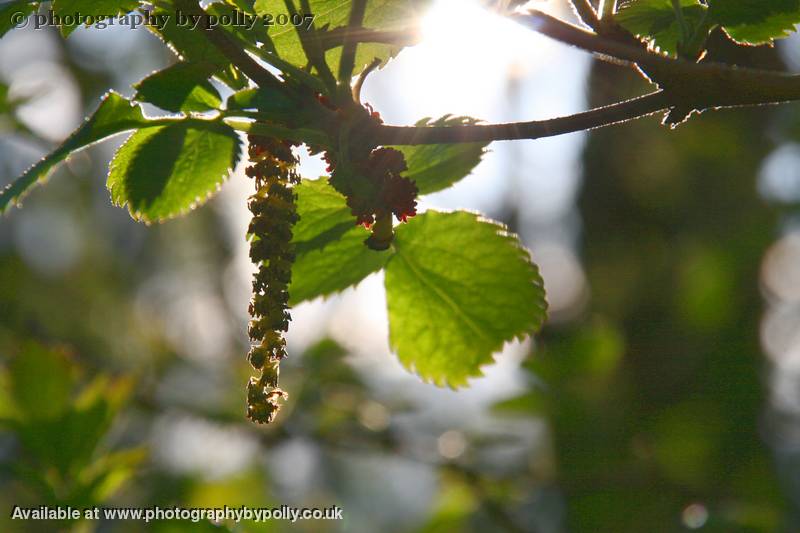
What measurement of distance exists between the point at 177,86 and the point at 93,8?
106 mm

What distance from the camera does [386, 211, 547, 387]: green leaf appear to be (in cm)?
90

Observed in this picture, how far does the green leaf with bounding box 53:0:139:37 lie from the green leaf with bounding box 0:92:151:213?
0.27ft

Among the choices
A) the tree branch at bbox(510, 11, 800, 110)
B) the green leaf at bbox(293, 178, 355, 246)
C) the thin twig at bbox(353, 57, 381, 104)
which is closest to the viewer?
the tree branch at bbox(510, 11, 800, 110)

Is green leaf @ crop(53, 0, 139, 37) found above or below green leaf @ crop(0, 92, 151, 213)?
above

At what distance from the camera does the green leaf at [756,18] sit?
0.70 metres

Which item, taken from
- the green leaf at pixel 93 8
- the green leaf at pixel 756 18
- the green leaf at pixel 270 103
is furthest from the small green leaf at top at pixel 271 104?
the green leaf at pixel 756 18

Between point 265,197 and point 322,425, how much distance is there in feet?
4.63

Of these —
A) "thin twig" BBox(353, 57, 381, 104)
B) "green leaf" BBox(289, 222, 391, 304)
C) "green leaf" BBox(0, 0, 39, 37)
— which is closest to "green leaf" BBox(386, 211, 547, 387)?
"green leaf" BBox(289, 222, 391, 304)

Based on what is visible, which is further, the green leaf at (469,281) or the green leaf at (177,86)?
the green leaf at (469,281)

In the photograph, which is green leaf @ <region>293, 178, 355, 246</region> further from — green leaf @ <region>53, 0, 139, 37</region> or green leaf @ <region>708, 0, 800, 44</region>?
green leaf @ <region>708, 0, 800, 44</region>

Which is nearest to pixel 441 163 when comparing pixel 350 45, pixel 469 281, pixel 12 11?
pixel 469 281

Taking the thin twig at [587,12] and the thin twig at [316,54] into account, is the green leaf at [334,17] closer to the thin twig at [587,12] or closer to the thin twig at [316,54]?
the thin twig at [316,54]

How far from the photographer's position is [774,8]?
0.75 m

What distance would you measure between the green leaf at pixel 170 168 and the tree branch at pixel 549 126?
0.69 ft
